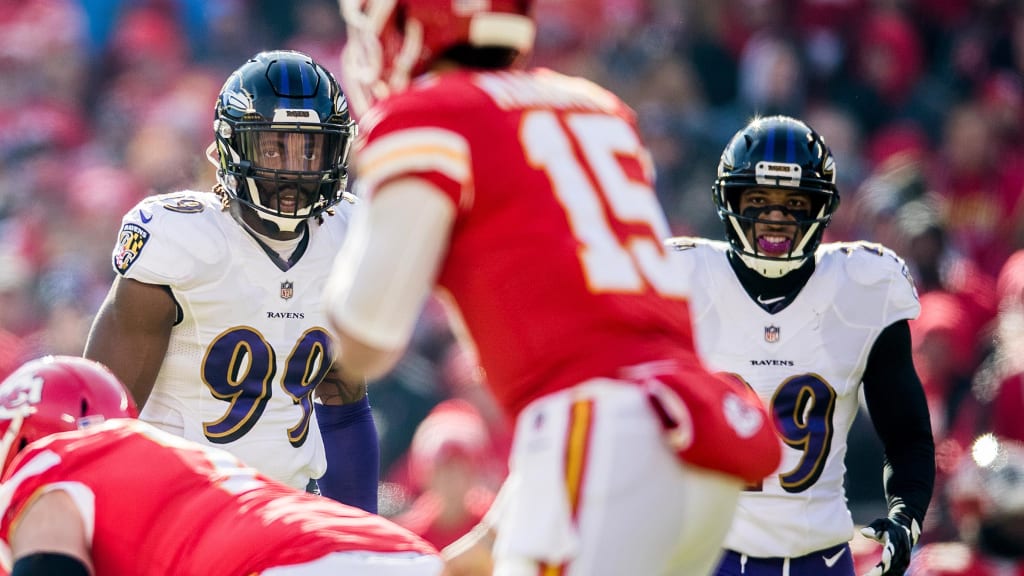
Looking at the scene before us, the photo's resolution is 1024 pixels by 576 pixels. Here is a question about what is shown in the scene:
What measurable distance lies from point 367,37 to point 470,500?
421 cm

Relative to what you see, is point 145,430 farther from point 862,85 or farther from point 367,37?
point 862,85

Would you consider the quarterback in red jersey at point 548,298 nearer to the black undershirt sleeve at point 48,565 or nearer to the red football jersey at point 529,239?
the red football jersey at point 529,239

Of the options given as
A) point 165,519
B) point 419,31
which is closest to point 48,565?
point 165,519

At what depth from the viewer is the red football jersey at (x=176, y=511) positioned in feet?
9.84

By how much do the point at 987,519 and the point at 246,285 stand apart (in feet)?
6.75

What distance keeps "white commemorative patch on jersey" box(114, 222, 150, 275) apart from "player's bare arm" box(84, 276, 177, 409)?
0.05 meters

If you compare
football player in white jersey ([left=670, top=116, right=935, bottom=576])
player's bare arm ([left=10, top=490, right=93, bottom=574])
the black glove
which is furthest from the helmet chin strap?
player's bare arm ([left=10, top=490, right=93, bottom=574])

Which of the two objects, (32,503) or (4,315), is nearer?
(32,503)

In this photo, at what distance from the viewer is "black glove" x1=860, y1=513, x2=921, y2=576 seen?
4.16m

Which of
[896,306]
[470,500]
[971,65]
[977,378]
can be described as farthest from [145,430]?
[971,65]

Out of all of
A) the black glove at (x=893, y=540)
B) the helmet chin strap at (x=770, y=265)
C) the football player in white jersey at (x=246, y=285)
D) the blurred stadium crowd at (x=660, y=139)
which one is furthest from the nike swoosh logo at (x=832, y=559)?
the blurred stadium crowd at (x=660, y=139)

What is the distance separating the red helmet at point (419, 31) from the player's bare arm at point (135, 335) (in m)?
1.47

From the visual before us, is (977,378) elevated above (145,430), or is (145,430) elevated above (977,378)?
(145,430)

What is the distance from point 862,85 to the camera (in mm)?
9398
